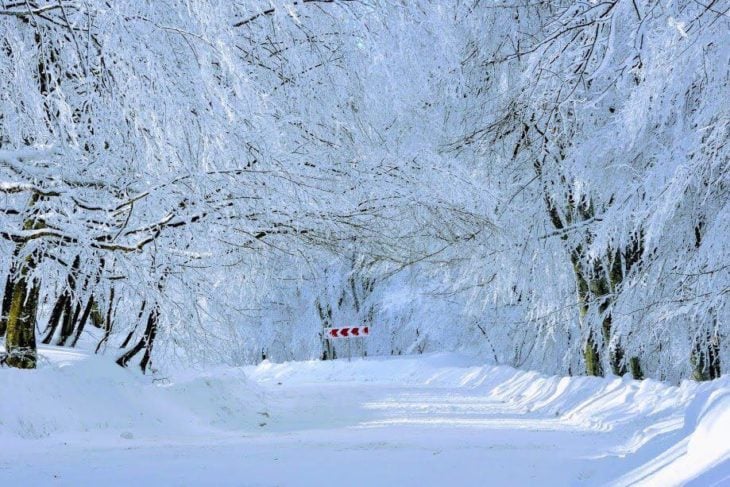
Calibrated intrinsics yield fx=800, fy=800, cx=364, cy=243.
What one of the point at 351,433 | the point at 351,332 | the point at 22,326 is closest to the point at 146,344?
the point at 22,326

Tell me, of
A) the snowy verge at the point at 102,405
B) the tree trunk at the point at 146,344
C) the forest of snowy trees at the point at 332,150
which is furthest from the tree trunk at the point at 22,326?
the tree trunk at the point at 146,344

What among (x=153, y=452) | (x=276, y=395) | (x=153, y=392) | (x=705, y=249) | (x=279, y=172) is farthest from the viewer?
(x=276, y=395)

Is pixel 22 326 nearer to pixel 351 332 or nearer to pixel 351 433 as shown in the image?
pixel 351 433

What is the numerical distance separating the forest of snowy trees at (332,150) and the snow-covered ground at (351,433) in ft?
3.28

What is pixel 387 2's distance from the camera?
20.7ft

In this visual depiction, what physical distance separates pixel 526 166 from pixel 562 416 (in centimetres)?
Result: 441

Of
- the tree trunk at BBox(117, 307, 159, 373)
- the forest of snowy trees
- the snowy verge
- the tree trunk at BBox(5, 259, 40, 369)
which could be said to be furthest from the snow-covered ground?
the forest of snowy trees

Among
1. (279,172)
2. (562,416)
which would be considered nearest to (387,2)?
(279,172)

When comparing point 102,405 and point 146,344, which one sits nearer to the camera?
point 102,405

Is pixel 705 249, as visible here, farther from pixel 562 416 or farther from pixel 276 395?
pixel 276 395

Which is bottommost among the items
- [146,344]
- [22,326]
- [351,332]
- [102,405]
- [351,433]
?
[351,433]

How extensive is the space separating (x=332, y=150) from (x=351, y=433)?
12.5 ft

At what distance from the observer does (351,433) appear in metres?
9.52

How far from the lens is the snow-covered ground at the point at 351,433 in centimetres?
530
